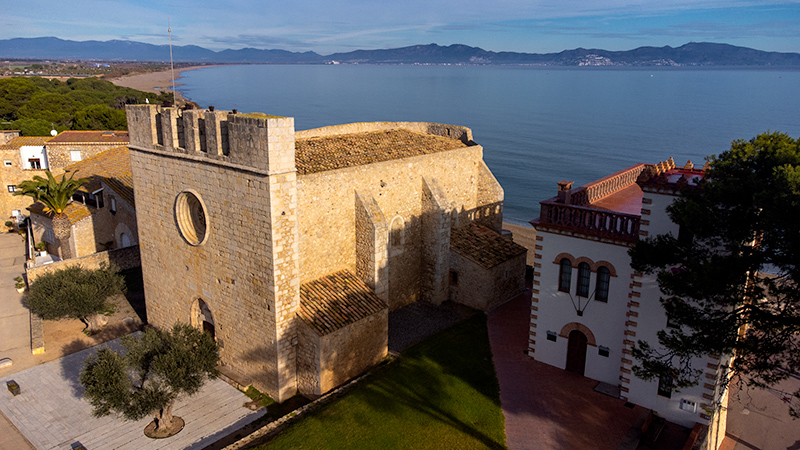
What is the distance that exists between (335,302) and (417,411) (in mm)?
4260

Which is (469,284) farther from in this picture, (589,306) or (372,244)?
(589,306)

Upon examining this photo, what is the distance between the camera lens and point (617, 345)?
15867mm

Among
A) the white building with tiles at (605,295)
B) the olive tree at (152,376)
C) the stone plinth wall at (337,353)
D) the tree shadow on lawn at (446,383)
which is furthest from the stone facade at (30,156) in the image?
the white building with tiles at (605,295)

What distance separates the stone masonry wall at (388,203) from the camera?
Result: 57.3ft

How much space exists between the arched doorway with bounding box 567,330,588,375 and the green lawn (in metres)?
2.48

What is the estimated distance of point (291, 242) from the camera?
1497cm

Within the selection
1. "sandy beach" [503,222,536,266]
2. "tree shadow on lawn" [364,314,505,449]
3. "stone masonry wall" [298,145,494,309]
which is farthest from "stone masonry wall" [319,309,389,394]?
"sandy beach" [503,222,536,266]

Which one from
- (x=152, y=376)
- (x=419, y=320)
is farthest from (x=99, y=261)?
(x=419, y=320)

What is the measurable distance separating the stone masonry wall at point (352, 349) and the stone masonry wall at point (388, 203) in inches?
96.6

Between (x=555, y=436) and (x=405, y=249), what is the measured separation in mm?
9520

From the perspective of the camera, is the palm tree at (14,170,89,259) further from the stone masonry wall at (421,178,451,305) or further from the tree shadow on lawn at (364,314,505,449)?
the tree shadow on lawn at (364,314,505,449)

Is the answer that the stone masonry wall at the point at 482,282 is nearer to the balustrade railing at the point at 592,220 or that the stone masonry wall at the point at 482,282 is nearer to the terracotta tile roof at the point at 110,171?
the balustrade railing at the point at 592,220

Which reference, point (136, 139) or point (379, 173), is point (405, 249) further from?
point (136, 139)

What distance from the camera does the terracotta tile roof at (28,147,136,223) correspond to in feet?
90.8
